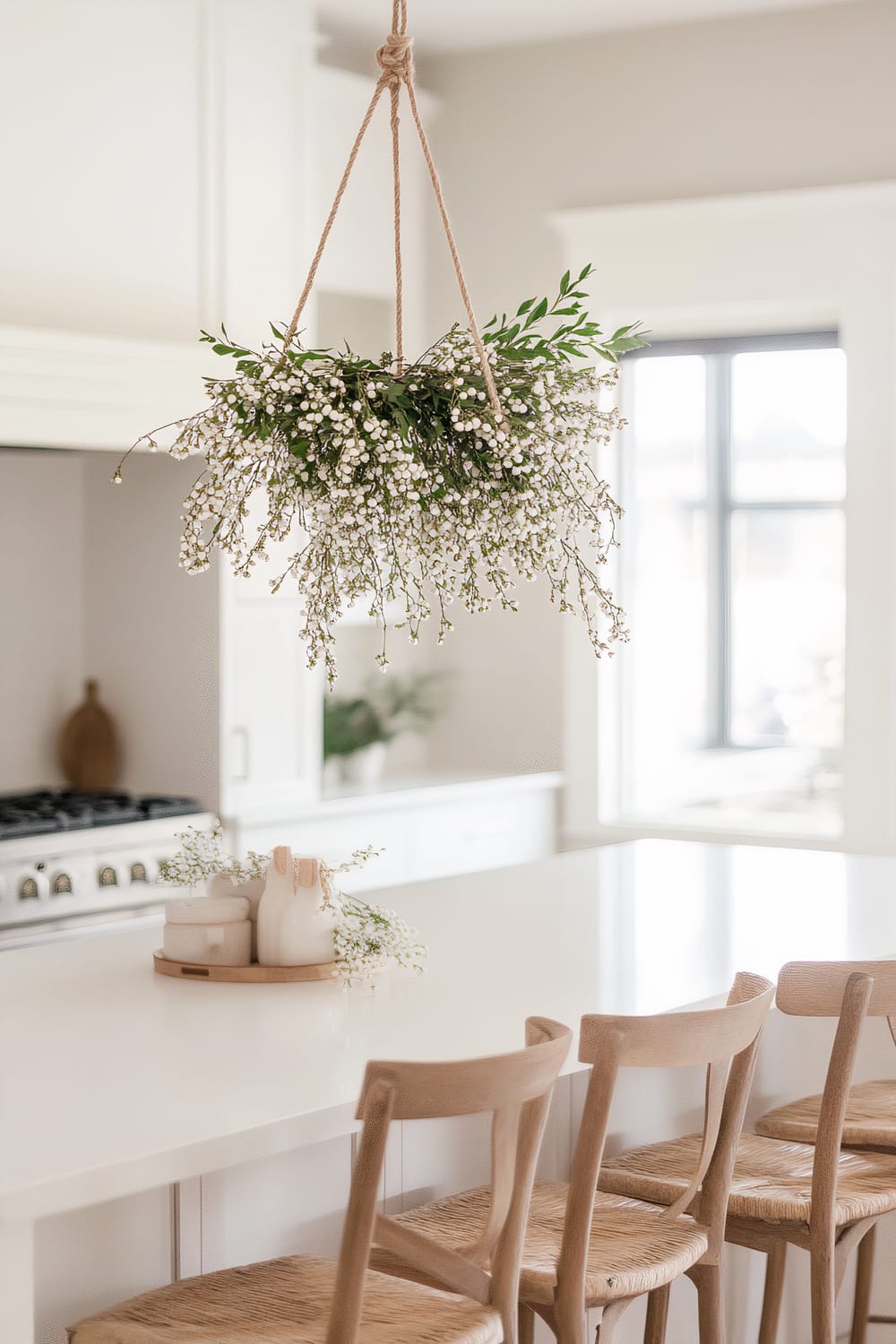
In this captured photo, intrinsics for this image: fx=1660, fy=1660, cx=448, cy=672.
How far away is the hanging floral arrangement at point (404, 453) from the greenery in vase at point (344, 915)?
328 mm

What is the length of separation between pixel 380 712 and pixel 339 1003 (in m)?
3.00

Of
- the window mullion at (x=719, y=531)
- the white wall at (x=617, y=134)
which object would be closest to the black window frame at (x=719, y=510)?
the window mullion at (x=719, y=531)

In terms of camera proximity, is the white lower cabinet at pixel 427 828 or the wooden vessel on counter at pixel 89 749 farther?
the wooden vessel on counter at pixel 89 749

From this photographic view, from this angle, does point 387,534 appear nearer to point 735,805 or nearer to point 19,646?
point 19,646

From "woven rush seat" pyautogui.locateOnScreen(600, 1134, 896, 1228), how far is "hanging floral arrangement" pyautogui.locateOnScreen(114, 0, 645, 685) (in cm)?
73

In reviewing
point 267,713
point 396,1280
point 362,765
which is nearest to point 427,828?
point 362,765

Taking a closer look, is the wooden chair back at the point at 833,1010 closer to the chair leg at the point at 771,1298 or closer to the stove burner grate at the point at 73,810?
the chair leg at the point at 771,1298

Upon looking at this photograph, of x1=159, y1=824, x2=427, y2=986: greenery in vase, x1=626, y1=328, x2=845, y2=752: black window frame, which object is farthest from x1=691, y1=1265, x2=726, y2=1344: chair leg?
x1=626, y1=328, x2=845, y2=752: black window frame

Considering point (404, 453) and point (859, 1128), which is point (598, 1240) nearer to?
point (859, 1128)

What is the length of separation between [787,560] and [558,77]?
162cm

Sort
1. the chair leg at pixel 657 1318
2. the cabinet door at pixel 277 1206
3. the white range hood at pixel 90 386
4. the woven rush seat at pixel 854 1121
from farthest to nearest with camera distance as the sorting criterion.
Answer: the white range hood at pixel 90 386 → the woven rush seat at pixel 854 1121 → the chair leg at pixel 657 1318 → the cabinet door at pixel 277 1206

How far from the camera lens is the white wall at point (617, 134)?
461cm

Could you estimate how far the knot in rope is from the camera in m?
2.25

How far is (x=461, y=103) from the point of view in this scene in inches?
206
